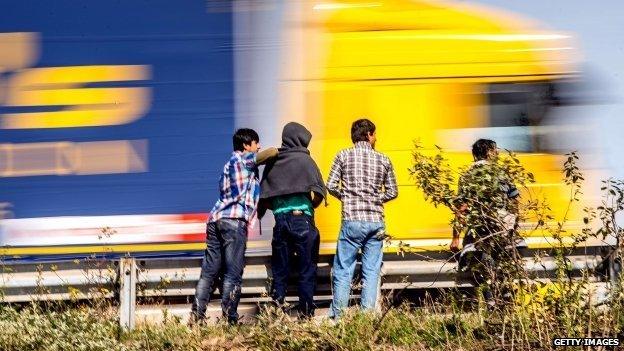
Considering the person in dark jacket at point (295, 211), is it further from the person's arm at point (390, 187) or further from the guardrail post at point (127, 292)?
the guardrail post at point (127, 292)

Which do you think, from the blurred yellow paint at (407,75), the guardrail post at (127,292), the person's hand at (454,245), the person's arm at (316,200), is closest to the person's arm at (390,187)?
the person's arm at (316,200)

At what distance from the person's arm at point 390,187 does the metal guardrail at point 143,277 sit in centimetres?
54

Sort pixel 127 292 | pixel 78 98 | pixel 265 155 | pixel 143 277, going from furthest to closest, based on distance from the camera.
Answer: pixel 78 98, pixel 265 155, pixel 143 277, pixel 127 292

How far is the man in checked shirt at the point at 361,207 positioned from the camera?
7.58m

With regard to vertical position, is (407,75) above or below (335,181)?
above

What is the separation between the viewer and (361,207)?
7.68m

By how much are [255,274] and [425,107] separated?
2.36 meters

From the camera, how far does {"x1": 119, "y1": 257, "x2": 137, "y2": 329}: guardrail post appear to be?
23.9 ft

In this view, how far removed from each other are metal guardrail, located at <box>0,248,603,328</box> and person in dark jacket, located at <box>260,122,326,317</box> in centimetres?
29

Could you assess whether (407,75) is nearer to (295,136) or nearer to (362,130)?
(362,130)

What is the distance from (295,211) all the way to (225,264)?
718mm

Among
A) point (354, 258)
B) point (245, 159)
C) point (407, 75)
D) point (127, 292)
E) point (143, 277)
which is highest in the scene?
point (407, 75)

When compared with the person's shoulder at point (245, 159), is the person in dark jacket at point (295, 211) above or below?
below

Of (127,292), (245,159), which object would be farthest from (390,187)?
(127,292)
